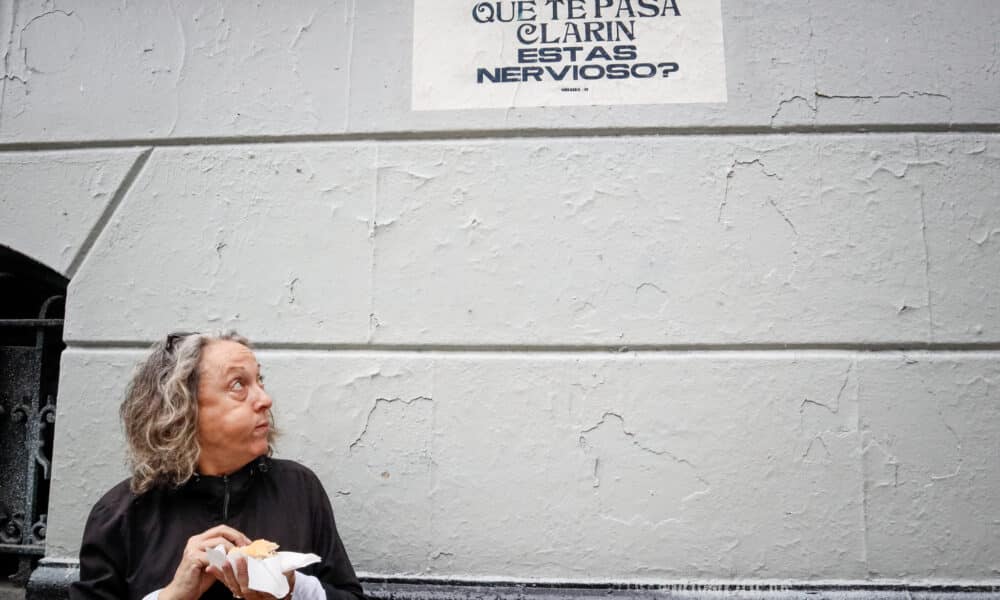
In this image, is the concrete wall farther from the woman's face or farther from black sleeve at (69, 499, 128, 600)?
black sleeve at (69, 499, 128, 600)

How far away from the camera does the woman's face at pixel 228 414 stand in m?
2.00

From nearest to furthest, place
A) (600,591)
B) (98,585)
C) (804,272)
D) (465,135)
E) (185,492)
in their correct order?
(98,585) < (185,492) < (600,591) < (804,272) < (465,135)

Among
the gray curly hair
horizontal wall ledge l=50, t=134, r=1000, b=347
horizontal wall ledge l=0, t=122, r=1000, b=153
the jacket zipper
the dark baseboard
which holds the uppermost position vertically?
horizontal wall ledge l=0, t=122, r=1000, b=153

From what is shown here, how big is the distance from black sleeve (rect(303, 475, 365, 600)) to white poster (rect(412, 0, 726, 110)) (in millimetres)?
1666

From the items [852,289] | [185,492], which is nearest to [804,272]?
[852,289]

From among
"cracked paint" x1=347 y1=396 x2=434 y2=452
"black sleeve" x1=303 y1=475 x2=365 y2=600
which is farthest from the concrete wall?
"black sleeve" x1=303 y1=475 x2=365 y2=600

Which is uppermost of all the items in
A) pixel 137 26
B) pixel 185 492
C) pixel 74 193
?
pixel 137 26

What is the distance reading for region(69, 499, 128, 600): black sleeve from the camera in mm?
1848

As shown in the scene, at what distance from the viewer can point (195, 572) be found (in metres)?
1.71

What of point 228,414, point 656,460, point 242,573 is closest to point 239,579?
point 242,573

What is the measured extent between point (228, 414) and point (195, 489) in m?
0.25

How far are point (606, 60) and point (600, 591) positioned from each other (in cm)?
214

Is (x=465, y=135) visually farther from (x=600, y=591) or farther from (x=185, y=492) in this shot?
(x=600, y=591)

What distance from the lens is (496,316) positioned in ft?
8.63
